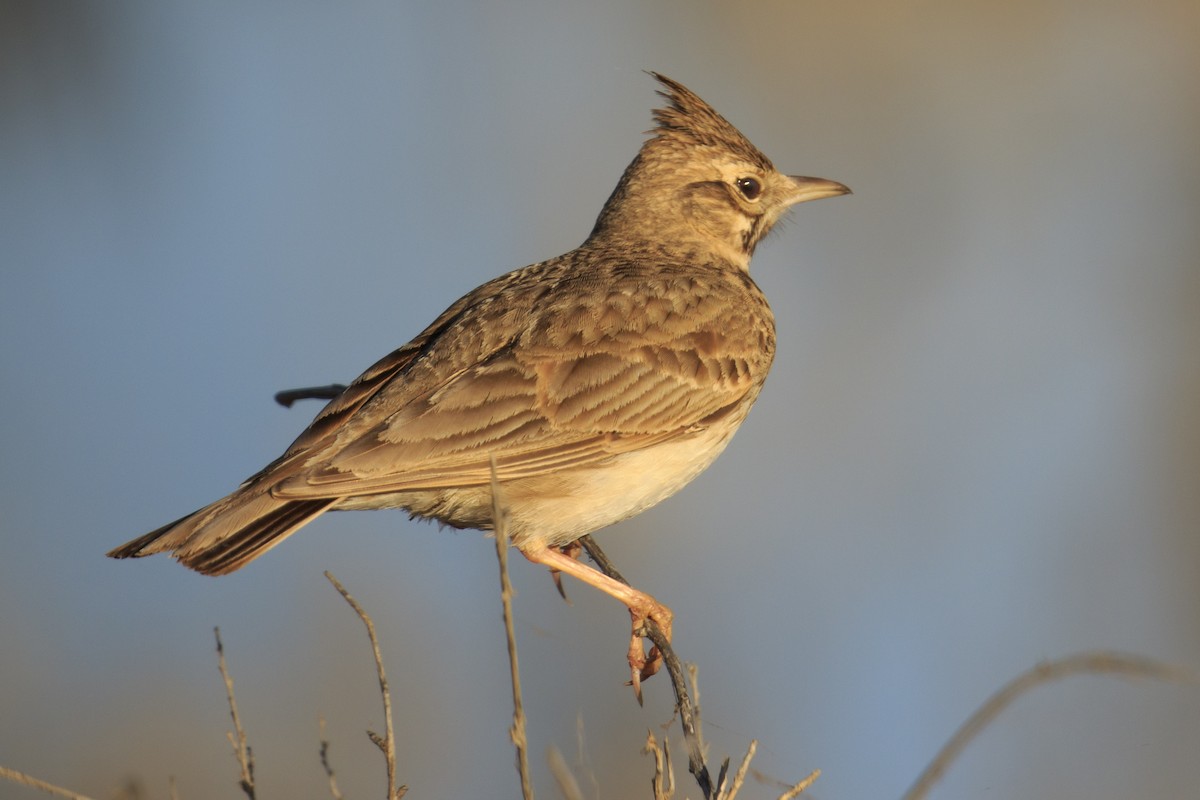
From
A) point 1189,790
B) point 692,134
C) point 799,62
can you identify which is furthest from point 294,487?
point 799,62

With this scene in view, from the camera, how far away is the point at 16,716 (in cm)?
852

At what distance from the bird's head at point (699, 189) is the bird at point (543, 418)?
282 mm

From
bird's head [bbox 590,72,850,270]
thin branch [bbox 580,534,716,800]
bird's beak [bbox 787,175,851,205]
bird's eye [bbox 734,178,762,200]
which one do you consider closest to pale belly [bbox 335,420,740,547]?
thin branch [bbox 580,534,716,800]

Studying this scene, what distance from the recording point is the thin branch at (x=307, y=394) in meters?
5.31

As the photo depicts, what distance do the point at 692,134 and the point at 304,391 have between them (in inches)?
82.1

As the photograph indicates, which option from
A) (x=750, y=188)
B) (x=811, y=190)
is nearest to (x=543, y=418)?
(x=750, y=188)

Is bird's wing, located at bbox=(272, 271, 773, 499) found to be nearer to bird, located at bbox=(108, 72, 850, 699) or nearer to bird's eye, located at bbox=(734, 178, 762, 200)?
bird, located at bbox=(108, 72, 850, 699)

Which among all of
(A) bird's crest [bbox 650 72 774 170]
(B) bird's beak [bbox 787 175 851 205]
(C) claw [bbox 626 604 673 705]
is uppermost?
(A) bird's crest [bbox 650 72 774 170]

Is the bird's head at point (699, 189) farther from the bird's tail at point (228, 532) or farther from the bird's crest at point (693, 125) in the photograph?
the bird's tail at point (228, 532)

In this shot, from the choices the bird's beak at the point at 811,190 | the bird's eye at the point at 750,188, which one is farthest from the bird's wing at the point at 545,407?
the bird's beak at the point at 811,190

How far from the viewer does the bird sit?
4.43 m

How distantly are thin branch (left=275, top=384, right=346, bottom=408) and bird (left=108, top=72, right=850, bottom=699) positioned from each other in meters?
0.21

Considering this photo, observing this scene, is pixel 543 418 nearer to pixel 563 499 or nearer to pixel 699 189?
pixel 563 499

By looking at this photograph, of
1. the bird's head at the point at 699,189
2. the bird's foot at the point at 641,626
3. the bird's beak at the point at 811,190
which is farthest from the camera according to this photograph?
the bird's beak at the point at 811,190
